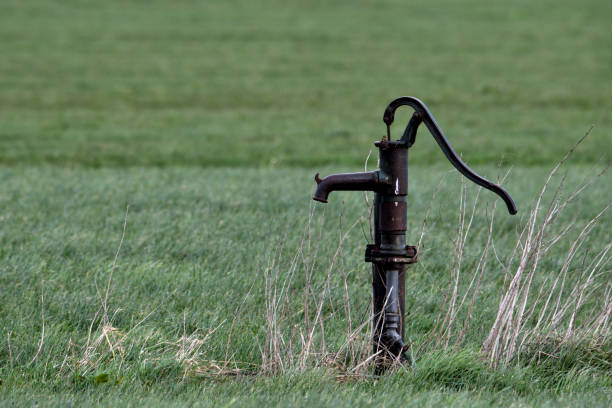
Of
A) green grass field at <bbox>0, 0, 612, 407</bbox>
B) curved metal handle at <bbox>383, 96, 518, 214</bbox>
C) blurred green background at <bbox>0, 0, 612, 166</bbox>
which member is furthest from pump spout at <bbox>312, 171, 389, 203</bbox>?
blurred green background at <bbox>0, 0, 612, 166</bbox>

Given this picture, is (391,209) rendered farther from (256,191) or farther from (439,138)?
(256,191)

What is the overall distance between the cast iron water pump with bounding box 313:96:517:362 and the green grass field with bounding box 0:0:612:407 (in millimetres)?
197

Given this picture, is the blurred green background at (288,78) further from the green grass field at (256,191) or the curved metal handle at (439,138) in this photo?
the curved metal handle at (439,138)

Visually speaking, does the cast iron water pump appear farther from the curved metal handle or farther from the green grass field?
the green grass field

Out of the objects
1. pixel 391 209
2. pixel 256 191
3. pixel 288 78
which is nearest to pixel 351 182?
pixel 391 209

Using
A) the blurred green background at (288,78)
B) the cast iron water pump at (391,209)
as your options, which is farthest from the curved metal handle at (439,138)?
the blurred green background at (288,78)

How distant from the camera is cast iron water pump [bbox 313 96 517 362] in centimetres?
310

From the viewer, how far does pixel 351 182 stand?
3.18m

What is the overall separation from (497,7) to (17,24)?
59.5ft

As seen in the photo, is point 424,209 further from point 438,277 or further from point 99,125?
point 99,125

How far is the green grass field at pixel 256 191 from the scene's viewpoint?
3.23 metres

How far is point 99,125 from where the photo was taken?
1410cm

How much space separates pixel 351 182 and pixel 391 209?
0.22 m

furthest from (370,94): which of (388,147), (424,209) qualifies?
(388,147)
